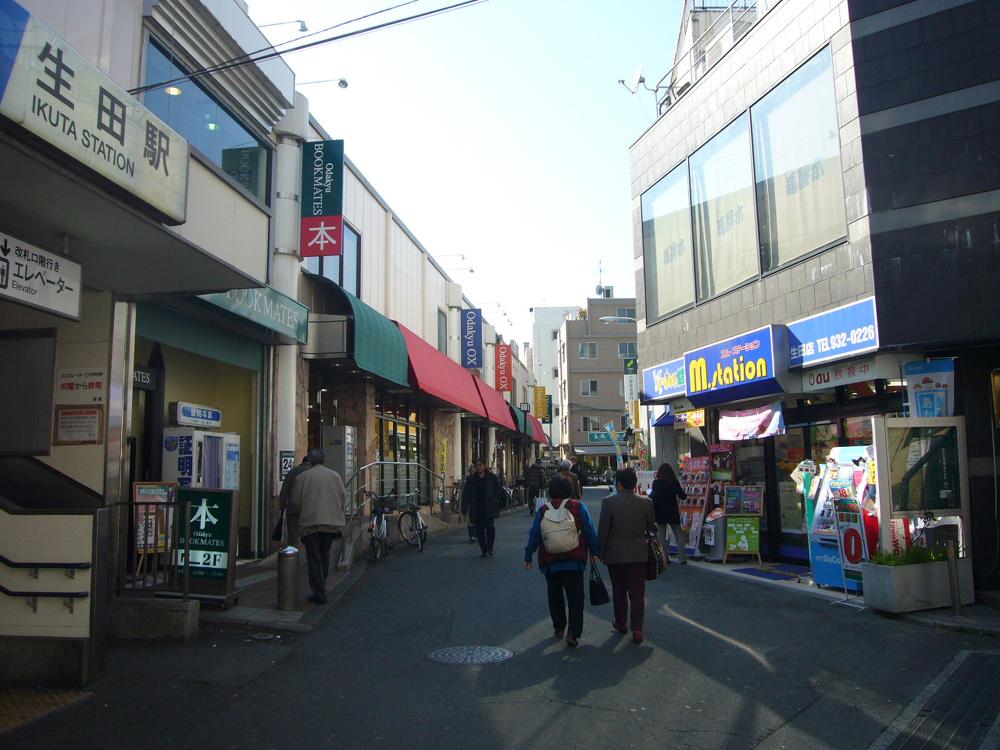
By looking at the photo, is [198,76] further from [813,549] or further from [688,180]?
[813,549]

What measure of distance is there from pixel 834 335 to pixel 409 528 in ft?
27.3

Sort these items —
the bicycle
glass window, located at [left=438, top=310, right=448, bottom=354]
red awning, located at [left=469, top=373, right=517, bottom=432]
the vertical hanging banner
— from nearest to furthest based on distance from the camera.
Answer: the vertical hanging banner, the bicycle, glass window, located at [left=438, top=310, right=448, bottom=354], red awning, located at [left=469, top=373, right=517, bottom=432]

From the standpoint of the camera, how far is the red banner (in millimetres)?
33688

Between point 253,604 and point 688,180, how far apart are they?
34.6ft

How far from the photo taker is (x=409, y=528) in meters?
15.0

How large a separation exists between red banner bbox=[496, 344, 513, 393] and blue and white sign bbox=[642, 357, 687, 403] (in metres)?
17.5

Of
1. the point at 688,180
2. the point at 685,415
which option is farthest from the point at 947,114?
the point at 685,415

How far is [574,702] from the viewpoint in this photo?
554 cm

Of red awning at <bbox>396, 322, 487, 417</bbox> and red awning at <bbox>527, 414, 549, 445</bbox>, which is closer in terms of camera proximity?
red awning at <bbox>396, 322, 487, 417</bbox>

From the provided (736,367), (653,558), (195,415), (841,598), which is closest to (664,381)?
(736,367)

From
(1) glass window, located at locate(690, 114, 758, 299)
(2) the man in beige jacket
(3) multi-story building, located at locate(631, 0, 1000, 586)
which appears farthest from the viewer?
(1) glass window, located at locate(690, 114, 758, 299)

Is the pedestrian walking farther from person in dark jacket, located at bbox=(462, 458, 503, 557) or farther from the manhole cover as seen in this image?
person in dark jacket, located at bbox=(462, 458, 503, 557)

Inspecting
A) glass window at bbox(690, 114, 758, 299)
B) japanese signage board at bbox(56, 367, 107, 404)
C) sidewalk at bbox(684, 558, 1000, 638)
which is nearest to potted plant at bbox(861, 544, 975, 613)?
sidewalk at bbox(684, 558, 1000, 638)

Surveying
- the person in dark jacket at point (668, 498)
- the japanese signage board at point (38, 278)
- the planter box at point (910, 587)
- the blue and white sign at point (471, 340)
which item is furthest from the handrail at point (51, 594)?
the blue and white sign at point (471, 340)
